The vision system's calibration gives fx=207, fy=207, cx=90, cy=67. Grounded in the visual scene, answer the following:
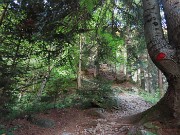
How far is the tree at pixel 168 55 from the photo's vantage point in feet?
15.2

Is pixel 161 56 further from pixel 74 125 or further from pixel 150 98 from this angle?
pixel 150 98

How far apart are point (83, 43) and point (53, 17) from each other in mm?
5864

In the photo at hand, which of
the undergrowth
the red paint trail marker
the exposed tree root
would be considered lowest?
the exposed tree root

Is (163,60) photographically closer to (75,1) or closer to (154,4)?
(154,4)

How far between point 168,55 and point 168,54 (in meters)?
0.02

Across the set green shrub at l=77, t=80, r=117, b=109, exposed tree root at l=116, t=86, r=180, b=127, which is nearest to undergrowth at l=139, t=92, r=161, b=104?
green shrub at l=77, t=80, r=117, b=109

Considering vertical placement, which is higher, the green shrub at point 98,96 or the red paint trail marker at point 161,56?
the red paint trail marker at point 161,56

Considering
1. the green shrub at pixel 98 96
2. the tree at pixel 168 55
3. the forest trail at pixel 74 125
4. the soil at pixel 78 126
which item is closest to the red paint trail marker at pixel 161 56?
the tree at pixel 168 55

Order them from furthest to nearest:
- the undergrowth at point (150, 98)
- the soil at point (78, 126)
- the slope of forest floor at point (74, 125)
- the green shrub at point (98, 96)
Result: the undergrowth at point (150, 98) → the green shrub at point (98, 96) → the slope of forest floor at point (74, 125) → the soil at point (78, 126)

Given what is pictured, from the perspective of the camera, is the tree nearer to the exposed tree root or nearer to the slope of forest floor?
the exposed tree root

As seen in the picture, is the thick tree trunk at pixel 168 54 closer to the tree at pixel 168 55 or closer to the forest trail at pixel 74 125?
the tree at pixel 168 55

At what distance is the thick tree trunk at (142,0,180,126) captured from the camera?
4.62 meters

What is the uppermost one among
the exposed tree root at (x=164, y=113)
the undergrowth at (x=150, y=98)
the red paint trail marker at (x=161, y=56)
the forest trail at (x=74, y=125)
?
the red paint trail marker at (x=161, y=56)

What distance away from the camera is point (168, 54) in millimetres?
4660
